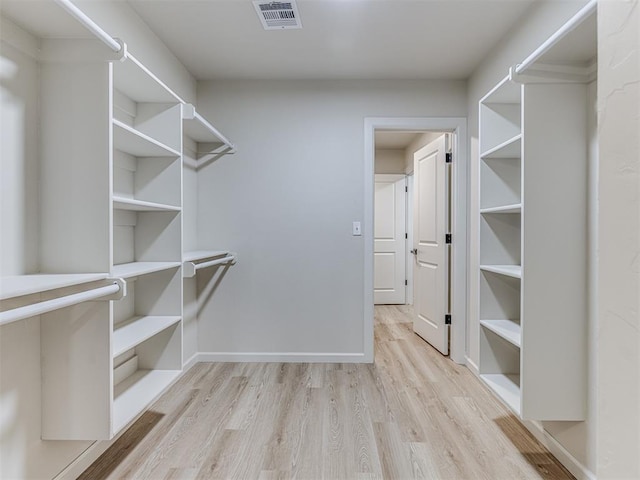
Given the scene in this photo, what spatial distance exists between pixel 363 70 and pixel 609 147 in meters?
2.33

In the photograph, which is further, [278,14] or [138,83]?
[278,14]

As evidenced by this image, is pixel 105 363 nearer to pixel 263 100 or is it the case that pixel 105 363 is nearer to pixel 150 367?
pixel 150 367

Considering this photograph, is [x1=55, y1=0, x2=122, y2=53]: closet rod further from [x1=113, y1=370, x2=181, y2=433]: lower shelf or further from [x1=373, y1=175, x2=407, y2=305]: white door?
[x1=373, y1=175, x2=407, y2=305]: white door

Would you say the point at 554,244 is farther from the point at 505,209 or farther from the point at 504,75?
the point at 504,75

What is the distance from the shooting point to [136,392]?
1.69 m

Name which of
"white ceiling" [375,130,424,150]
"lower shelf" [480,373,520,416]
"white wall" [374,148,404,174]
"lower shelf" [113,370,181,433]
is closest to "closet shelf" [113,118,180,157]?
"lower shelf" [113,370,181,433]

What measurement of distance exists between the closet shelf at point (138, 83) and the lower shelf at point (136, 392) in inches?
56.0

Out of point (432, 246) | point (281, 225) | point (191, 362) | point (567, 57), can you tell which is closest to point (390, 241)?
point (432, 246)

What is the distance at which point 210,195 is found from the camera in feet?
9.65

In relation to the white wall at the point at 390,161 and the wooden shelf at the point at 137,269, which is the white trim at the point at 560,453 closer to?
the wooden shelf at the point at 137,269

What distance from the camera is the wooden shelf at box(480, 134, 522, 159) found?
1.65 metres

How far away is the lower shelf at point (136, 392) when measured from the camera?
1.46 metres

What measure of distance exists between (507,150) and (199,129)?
6.45 ft

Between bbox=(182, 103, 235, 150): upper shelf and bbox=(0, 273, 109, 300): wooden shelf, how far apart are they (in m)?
1.12
